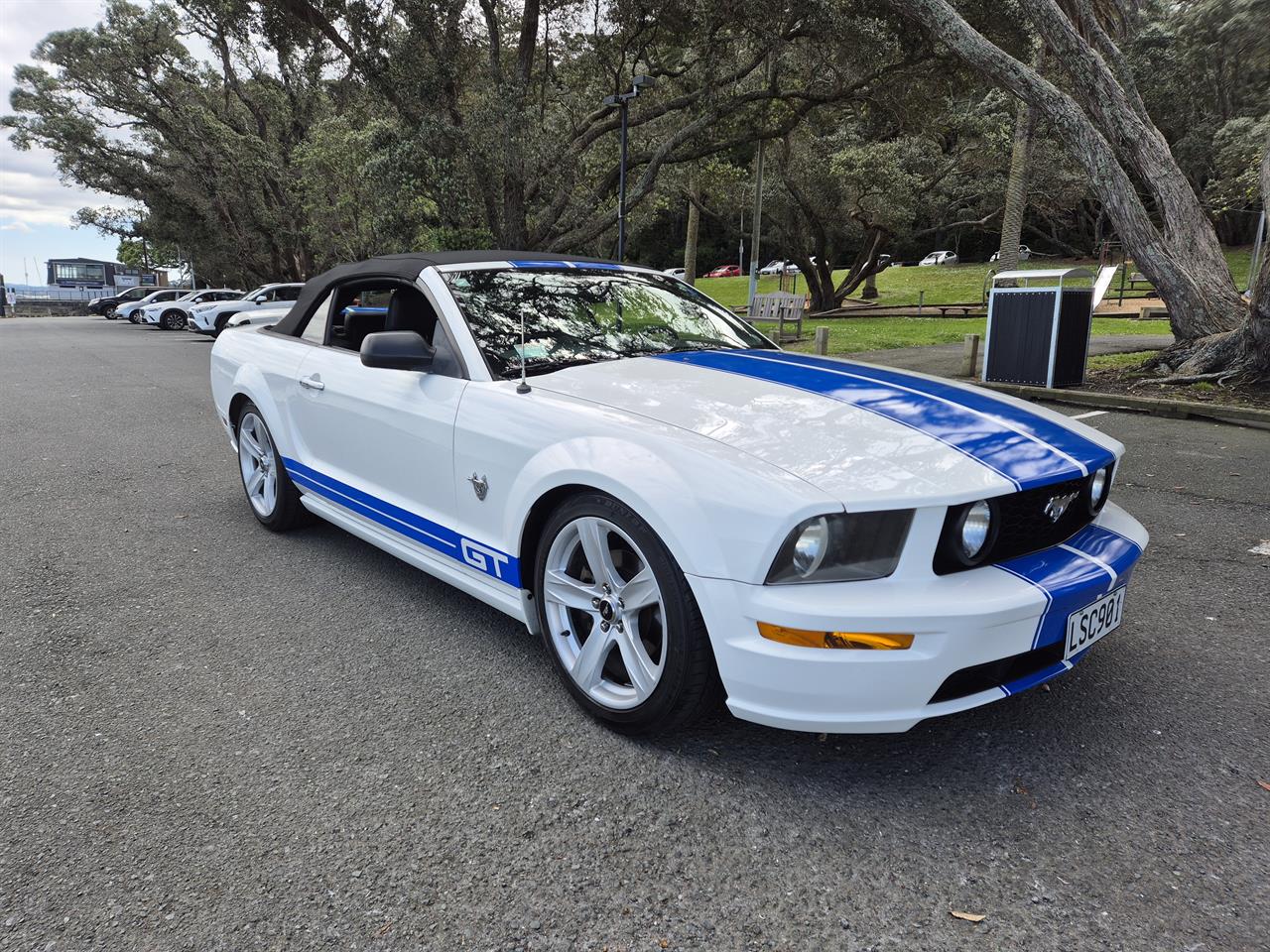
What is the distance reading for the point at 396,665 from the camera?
309 centimetres

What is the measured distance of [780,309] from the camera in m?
17.1

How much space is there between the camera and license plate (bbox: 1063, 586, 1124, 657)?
7.66ft

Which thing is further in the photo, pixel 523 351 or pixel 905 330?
pixel 905 330

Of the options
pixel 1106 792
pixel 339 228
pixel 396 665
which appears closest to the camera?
pixel 1106 792

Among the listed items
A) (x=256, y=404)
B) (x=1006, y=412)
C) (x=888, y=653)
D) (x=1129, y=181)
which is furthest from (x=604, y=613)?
(x=1129, y=181)

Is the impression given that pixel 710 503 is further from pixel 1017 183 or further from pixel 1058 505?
pixel 1017 183

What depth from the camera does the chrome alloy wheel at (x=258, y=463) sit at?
449 cm

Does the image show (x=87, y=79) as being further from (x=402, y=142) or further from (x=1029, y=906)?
(x=1029, y=906)

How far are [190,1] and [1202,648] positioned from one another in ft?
83.6

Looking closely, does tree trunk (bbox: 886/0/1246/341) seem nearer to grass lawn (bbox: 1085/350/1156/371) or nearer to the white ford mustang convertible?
grass lawn (bbox: 1085/350/1156/371)

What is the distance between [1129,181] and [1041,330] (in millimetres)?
2399

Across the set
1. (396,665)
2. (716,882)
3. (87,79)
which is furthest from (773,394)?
(87,79)

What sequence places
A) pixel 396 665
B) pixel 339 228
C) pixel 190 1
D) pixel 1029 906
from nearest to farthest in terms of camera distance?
pixel 1029 906, pixel 396 665, pixel 190 1, pixel 339 228

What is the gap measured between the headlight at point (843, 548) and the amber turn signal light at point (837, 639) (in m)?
0.12
